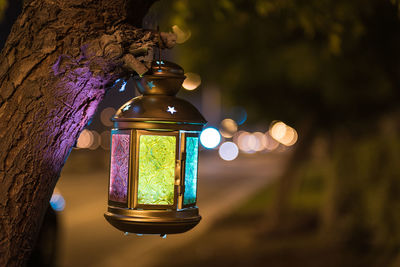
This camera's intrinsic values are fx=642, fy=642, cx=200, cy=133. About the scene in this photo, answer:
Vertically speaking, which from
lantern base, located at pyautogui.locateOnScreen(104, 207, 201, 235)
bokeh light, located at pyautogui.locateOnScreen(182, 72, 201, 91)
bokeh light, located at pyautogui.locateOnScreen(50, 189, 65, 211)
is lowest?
lantern base, located at pyautogui.locateOnScreen(104, 207, 201, 235)

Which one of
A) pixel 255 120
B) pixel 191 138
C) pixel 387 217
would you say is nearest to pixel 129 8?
pixel 191 138

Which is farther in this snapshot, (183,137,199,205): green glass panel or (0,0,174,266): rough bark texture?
(183,137,199,205): green glass panel

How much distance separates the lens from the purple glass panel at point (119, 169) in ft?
10.0

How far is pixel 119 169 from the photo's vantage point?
3104mm

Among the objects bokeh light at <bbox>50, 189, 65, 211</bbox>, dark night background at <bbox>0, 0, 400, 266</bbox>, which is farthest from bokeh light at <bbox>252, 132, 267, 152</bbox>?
bokeh light at <bbox>50, 189, 65, 211</bbox>

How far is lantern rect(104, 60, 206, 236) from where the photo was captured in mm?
2996

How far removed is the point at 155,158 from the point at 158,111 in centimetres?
23

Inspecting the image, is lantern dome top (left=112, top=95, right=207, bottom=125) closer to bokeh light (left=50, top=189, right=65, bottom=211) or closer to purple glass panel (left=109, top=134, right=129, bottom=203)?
purple glass panel (left=109, top=134, right=129, bottom=203)

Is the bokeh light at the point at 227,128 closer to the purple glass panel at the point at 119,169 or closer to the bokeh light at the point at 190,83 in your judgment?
the bokeh light at the point at 190,83

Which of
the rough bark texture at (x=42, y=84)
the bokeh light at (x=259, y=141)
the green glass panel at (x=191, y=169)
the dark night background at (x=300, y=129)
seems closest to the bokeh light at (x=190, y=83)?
the dark night background at (x=300, y=129)

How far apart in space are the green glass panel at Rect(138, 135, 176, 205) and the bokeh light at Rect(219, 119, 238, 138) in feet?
231

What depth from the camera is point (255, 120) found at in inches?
595

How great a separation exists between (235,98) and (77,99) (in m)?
10.7

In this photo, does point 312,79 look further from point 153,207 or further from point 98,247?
point 153,207
